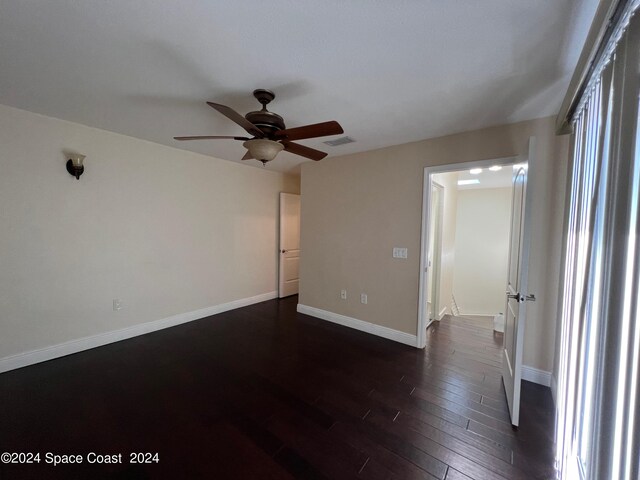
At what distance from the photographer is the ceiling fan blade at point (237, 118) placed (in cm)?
157

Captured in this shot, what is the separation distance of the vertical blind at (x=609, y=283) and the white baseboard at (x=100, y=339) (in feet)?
13.2

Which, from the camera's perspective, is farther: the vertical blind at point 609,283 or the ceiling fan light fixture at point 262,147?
the ceiling fan light fixture at point 262,147

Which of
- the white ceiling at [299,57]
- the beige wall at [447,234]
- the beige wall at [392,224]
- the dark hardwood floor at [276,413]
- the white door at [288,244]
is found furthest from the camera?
the white door at [288,244]

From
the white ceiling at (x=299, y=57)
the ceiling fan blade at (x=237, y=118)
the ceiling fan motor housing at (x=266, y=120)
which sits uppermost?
the white ceiling at (x=299, y=57)

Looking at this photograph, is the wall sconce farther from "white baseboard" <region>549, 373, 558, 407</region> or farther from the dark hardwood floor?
"white baseboard" <region>549, 373, 558, 407</region>

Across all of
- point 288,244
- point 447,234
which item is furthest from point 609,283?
point 288,244

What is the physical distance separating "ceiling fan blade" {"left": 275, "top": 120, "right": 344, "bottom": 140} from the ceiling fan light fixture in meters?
0.10

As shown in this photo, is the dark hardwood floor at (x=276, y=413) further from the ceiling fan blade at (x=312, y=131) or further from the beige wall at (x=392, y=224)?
the ceiling fan blade at (x=312, y=131)

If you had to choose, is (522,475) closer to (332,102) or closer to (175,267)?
(332,102)

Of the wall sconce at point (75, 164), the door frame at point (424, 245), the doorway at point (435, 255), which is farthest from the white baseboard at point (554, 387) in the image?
the wall sconce at point (75, 164)

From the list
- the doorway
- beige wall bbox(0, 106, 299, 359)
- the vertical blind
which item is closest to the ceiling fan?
the vertical blind

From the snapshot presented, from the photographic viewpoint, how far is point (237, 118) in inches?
66.6

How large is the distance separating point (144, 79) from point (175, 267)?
8.04 feet

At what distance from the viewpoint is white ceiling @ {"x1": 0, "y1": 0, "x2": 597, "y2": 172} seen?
123 centimetres
